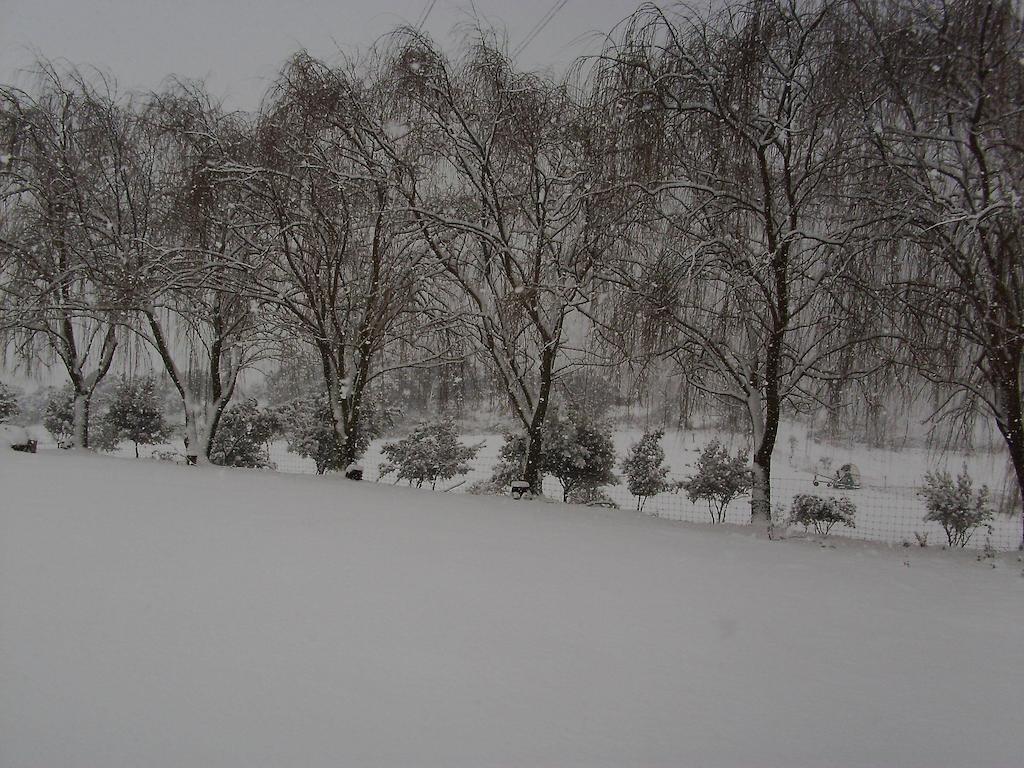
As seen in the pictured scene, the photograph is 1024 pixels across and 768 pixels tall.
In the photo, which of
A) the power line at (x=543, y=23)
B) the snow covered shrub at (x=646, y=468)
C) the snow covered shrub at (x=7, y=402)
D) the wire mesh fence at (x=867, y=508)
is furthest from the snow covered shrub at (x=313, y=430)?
the power line at (x=543, y=23)

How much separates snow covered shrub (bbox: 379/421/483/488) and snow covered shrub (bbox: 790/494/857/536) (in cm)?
536

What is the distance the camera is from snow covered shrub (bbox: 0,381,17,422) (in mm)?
12996

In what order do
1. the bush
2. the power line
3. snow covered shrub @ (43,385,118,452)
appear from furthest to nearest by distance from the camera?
snow covered shrub @ (43,385,118,452) → the bush → the power line

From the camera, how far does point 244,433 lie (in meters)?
12.2

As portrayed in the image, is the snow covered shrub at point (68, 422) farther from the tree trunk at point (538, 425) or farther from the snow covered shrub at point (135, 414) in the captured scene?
the tree trunk at point (538, 425)

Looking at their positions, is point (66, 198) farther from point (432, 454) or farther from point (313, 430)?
point (432, 454)

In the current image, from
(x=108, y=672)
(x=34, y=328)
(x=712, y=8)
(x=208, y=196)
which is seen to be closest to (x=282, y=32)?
(x=208, y=196)

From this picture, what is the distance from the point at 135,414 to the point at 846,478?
13581 mm

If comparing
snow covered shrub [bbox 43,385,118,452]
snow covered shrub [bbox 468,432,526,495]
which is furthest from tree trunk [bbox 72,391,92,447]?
snow covered shrub [bbox 468,432,526,495]

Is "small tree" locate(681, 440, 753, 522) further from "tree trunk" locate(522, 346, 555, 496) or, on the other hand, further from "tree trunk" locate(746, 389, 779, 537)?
"tree trunk" locate(522, 346, 555, 496)

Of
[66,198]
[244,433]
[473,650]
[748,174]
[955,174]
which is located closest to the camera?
[473,650]

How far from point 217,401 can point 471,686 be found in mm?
8474

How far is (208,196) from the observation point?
7.78 meters

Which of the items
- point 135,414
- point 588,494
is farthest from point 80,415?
point 588,494
